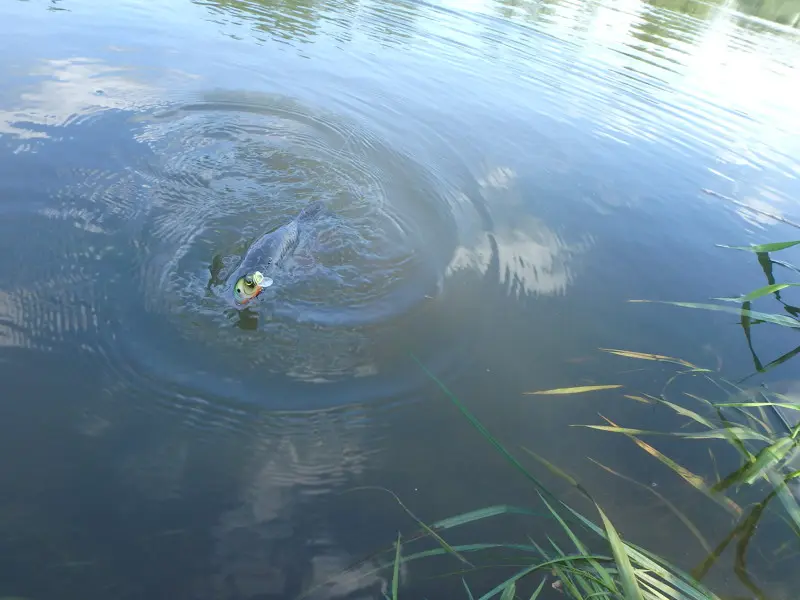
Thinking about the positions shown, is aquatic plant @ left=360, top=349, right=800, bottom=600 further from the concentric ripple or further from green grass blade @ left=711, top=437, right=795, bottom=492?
the concentric ripple

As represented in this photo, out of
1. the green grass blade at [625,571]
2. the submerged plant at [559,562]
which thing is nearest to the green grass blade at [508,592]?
the submerged plant at [559,562]

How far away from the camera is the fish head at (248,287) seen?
4215mm

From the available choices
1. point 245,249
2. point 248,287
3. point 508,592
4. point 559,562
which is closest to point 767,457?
point 559,562

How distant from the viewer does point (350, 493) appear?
3.30m

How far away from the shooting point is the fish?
4.27 meters

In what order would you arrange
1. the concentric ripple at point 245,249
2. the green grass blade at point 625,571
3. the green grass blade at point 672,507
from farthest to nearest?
the concentric ripple at point 245,249, the green grass blade at point 672,507, the green grass blade at point 625,571

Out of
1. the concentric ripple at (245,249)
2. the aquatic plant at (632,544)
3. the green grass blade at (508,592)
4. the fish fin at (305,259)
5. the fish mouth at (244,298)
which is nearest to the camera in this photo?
the green grass blade at (508,592)

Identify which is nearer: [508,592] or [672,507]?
[508,592]

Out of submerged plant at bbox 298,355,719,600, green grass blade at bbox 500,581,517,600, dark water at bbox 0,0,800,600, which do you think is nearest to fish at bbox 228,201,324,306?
dark water at bbox 0,0,800,600

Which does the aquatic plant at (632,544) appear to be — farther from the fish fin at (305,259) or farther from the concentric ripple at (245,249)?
the fish fin at (305,259)

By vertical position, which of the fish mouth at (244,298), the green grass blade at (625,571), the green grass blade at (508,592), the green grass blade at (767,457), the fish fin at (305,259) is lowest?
the fish fin at (305,259)

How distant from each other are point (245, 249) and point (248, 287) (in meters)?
1.09

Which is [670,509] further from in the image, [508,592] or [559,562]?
[508,592]

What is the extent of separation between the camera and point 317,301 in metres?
4.77
